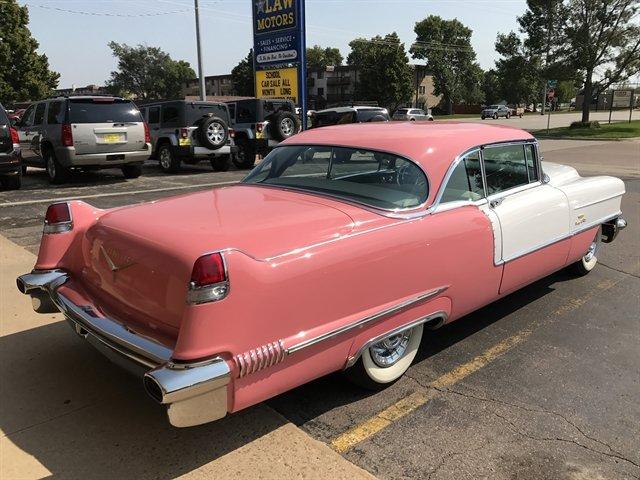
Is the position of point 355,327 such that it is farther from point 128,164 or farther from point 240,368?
point 128,164

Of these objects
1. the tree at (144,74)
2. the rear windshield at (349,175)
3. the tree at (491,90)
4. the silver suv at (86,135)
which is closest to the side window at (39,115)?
the silver suv at (86,135)

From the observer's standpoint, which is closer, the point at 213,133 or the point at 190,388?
the point at 190,388

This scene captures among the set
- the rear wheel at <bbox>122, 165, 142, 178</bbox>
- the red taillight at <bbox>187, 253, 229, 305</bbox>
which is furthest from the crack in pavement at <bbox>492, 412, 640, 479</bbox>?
the rear wheel at <bbox>122, 165, 142, 178</bbox>

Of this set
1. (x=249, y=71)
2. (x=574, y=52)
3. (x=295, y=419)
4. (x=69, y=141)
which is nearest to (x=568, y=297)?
(x=295, y=419)

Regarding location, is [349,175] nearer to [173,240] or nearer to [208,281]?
[173,240]

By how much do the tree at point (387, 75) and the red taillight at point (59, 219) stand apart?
70.0m

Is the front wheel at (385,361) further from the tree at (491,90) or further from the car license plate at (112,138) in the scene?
the tree at (491,90)

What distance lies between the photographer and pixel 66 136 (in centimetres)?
1016

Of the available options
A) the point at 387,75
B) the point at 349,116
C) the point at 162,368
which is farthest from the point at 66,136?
the point at 387,75

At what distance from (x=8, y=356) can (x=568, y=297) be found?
179 inches

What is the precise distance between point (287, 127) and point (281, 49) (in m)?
3.72

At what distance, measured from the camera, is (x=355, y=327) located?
2.71 meters

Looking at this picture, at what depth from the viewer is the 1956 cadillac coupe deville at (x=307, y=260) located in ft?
7.54

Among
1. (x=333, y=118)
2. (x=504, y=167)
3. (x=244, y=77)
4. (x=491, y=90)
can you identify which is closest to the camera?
(x=504, y=167)
